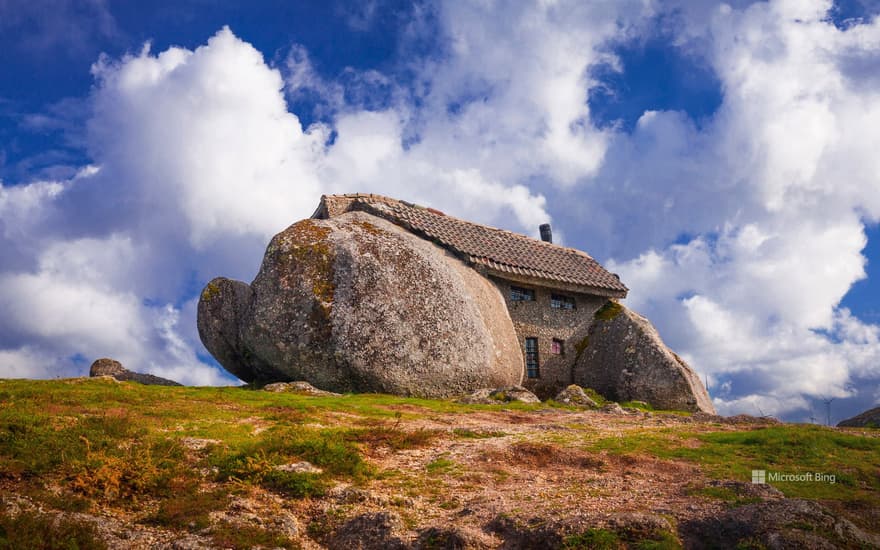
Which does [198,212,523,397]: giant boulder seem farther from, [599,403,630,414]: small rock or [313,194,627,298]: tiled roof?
[599,403,630,414]: small rock

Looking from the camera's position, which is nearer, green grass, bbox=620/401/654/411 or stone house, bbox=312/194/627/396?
→ green grass, bbox=620/401/654/411

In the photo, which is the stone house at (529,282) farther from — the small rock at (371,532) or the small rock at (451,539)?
the small rock at (451,539)

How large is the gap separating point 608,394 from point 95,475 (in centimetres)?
2426

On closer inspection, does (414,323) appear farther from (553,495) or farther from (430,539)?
(430,539)

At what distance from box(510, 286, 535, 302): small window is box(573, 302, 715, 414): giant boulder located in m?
3.67

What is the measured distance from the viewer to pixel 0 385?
55.8 ft

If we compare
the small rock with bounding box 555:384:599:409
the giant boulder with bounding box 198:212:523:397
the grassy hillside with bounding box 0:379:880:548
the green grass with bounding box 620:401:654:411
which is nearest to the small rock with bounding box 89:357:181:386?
the giant boulder with bounding box 198:212:523:397

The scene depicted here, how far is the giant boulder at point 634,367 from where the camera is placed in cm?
2905

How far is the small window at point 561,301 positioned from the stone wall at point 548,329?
0.54 feet

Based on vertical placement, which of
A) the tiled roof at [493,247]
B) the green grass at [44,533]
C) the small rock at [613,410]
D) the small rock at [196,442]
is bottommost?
the green grass at [44,533]

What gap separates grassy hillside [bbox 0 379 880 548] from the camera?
861 cm

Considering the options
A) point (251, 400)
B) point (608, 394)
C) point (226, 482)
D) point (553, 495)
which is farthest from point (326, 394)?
point (608, 394)

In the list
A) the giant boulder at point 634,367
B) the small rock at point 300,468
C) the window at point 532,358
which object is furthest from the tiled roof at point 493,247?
the small rock at point 300,468

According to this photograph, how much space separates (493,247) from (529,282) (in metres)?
2.44
